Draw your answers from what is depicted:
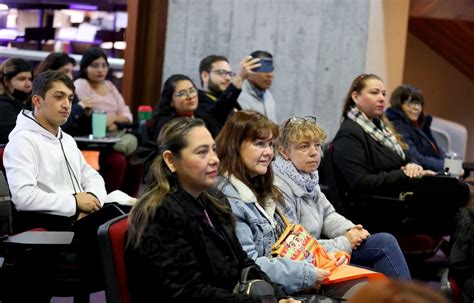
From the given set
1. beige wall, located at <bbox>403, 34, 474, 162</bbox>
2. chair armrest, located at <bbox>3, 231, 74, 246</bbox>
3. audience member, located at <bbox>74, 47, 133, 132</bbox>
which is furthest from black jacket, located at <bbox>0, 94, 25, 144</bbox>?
beige wall, located at <bbox>403, 34, 474, 162</bbox>

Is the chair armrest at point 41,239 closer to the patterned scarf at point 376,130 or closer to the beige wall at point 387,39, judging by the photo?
the patterned scarf at point 376,130

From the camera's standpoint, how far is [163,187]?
2783mm

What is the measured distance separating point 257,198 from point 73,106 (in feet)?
8.15

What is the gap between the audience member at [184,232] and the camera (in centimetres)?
262

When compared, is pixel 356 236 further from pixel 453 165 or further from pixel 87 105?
pixel 87 105

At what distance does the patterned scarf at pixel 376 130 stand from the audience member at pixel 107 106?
1630 mm

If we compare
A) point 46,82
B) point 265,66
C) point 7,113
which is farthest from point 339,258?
point 265,66

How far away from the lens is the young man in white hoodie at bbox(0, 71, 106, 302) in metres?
3.37

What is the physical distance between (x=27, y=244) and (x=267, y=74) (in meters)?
3.16

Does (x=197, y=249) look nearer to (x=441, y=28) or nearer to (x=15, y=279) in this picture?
(x=15, y=279)

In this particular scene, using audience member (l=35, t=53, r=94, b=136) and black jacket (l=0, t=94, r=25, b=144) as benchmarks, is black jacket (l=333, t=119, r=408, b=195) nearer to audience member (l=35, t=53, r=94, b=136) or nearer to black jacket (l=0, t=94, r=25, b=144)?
audience member (l=35, t=53, r=94, b=136)

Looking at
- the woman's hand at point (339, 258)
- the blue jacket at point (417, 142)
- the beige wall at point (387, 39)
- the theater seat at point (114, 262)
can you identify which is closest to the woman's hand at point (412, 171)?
the blue jacket at point (417, 142)

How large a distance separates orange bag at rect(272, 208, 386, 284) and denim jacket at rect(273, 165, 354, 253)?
241 millimetres

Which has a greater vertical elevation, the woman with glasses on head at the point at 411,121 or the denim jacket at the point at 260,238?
the woman with glasses on head at the point at 411,121
